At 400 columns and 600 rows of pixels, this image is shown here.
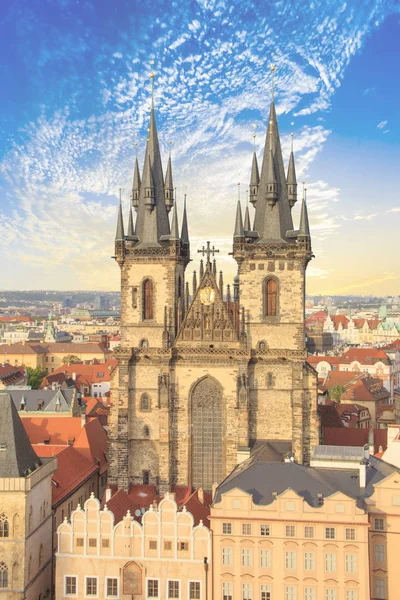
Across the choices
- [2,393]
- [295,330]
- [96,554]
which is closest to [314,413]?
[295,330]

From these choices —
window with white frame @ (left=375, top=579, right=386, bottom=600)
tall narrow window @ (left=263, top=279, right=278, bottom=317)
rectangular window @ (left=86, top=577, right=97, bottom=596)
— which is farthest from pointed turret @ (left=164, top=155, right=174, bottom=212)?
window with white frame @ (left=375, top=579, right=386, bottom=600)

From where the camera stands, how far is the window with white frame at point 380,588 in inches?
1673

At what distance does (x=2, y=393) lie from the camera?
45938 millimetres

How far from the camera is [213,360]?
59.2 meters

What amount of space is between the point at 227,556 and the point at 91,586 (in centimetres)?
916

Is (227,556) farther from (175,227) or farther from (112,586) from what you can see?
(175,227)

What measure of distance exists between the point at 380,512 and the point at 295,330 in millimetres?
19610

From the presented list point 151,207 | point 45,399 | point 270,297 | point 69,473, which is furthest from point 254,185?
point 45,399

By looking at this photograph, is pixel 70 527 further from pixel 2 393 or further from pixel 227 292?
pixel 227 292

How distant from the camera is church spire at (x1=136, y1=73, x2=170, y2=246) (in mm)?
62438

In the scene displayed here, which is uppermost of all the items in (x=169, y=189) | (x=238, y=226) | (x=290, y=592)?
(x=169, y=189)

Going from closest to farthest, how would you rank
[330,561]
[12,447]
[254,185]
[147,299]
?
[330,561] → [12,447] → [147,299] → [254,185]

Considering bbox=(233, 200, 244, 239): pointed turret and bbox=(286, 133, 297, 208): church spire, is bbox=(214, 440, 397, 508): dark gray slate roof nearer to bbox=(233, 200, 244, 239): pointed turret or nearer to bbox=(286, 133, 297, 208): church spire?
bbox=(233, 200, 244, 239): pointed turret

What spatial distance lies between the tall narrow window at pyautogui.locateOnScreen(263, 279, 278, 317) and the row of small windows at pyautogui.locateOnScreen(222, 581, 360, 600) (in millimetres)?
23997
